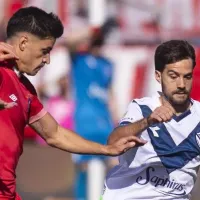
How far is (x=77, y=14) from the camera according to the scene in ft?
44.8

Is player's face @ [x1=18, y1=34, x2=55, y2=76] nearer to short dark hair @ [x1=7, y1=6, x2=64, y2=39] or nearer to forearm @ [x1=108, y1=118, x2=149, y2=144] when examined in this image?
short dark hair @ [x1=7, y1=6, x2=64, y2=39]

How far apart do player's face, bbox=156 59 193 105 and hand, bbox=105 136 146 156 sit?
51cm

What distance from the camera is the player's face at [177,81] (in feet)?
19.4

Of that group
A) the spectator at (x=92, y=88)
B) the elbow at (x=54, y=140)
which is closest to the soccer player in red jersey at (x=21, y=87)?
the elbow at (x=54, y=140)

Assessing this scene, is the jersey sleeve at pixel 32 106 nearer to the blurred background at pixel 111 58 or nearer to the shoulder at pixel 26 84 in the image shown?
the shoulder at pixel 26 84

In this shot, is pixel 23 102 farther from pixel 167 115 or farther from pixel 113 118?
pixel 113 118

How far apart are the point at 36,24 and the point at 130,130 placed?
34.0 inches

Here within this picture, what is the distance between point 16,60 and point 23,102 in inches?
10.3

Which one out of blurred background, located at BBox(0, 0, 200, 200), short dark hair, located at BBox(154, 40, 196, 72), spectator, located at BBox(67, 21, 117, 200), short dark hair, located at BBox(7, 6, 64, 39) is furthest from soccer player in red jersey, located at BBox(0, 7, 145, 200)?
blurred background, located at BBox(0, 0, 200, 200)

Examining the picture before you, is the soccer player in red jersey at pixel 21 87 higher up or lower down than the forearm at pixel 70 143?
higher up

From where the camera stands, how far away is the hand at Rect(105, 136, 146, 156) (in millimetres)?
5547

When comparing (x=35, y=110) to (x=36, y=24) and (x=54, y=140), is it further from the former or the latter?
(x=36, y=24)

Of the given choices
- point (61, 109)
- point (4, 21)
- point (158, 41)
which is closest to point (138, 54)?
point (158, 41)

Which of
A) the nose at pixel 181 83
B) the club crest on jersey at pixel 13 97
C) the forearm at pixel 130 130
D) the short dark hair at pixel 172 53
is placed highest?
the short dark hair at pixel 172 53
